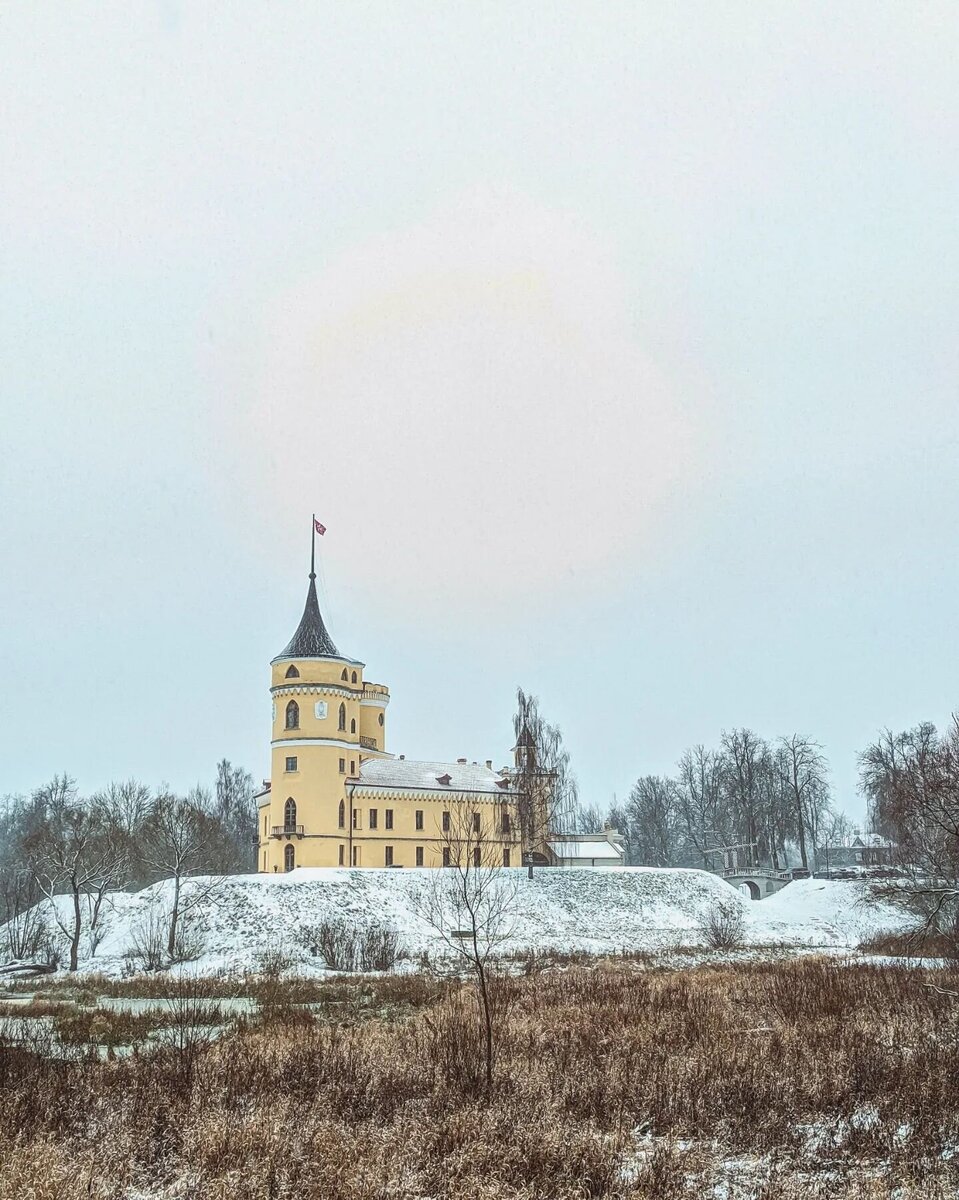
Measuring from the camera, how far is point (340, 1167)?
7664mm

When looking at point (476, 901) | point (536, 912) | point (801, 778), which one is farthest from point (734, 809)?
point (476, 901)

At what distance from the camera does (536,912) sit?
47.4 m

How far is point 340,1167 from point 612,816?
10546cm

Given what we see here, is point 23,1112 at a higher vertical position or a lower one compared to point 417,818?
lower

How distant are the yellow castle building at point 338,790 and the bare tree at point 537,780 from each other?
94 cm

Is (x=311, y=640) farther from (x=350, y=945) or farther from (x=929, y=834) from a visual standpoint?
(x=929, y=834)

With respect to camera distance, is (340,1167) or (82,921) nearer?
(340,1167)

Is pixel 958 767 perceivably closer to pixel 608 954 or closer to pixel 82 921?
pixel 608 954

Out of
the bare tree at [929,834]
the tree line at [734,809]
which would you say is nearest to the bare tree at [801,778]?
the tree line at [734,809]

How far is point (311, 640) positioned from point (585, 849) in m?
21.0

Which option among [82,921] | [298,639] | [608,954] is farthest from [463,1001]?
[298,639]

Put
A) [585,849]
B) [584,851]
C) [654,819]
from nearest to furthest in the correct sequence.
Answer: [584,851] → [585,849] → [654,819]

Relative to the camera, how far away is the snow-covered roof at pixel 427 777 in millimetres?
59200

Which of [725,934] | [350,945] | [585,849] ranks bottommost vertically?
[725,934]
